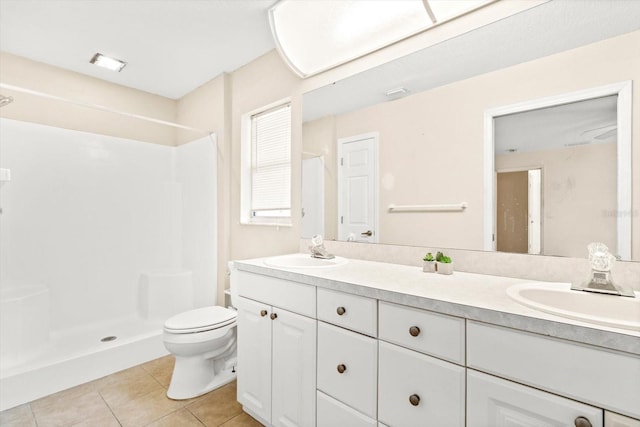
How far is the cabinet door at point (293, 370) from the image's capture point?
4.33ft

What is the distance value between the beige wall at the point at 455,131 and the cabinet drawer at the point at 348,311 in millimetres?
552

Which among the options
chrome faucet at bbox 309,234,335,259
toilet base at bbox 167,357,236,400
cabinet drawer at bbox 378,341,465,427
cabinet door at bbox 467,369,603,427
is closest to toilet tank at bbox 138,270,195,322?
toilet base at bbox 167,357,236,400

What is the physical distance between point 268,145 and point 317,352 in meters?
1.71

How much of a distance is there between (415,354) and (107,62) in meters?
3.13

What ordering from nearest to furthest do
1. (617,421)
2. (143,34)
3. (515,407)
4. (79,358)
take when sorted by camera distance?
(617,421) < (515,407) < (79,358) < (143,34)

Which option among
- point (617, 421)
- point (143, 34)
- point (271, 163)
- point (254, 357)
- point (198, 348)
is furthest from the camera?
point (271, 163)

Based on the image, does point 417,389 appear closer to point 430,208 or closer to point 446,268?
point 446,268

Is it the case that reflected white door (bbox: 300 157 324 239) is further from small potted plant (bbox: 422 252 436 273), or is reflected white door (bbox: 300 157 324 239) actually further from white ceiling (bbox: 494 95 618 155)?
white ceiling (bbox: 494 95 618 155)

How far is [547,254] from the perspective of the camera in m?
1.20

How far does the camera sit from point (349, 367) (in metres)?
1.18

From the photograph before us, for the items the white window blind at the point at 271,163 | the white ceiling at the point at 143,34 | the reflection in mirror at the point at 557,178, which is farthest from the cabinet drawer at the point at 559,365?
the white ceiling at the point at 143,34

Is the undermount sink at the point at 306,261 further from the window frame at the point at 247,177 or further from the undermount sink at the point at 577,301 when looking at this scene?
the undermount sink at the point at 577,301

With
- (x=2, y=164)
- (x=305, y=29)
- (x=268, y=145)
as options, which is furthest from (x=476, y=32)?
(x=2, y=164)

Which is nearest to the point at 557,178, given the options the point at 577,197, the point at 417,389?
the point at 577,197
